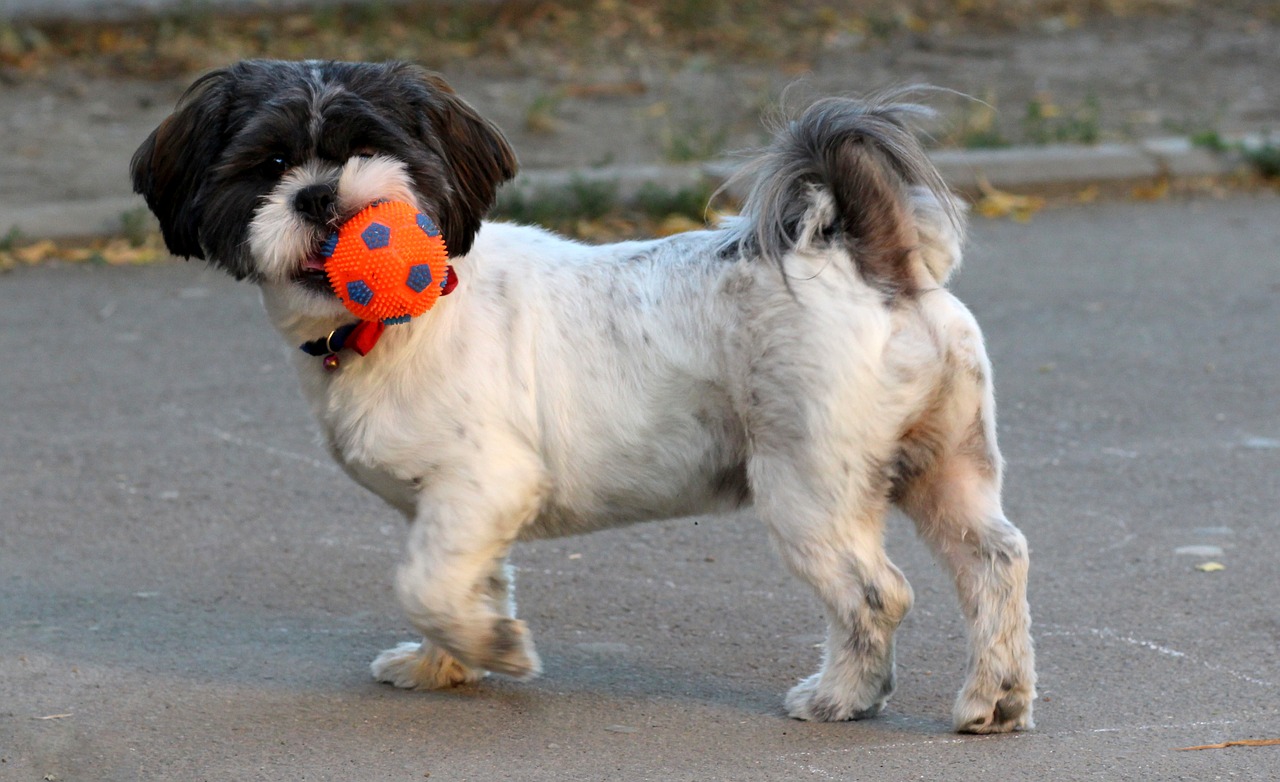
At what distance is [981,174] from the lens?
31.4ft

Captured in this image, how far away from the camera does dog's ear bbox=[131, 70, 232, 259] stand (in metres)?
3.88

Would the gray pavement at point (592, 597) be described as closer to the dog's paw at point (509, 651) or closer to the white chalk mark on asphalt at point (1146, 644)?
the white chalk mark on asphalt at point (1146, 644)

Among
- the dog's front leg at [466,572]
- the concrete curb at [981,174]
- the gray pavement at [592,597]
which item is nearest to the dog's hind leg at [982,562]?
the gray pavement at [592,597]

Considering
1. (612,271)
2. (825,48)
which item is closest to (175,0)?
(825,48)

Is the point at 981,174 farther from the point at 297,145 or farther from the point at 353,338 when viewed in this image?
the point at 297,145

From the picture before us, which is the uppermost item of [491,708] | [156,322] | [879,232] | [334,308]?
[879,232]

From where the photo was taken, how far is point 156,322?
7.59 m

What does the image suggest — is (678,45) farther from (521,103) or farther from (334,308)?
(334,308)

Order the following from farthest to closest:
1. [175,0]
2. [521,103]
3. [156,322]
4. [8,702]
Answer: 1. [175,0]
2. [521,103]
3. [156,322]
4. [8,702]

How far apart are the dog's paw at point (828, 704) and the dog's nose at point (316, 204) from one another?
1.62m

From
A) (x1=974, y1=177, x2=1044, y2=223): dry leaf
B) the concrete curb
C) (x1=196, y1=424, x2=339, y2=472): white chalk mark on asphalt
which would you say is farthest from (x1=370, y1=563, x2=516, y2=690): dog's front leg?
(x1=974, y1=177, x2=1044, y2=223): dry leaf

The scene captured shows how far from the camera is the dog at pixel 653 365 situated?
379 cm

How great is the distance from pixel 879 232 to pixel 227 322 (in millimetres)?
4494

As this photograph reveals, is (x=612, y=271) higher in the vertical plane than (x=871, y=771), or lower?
higher
